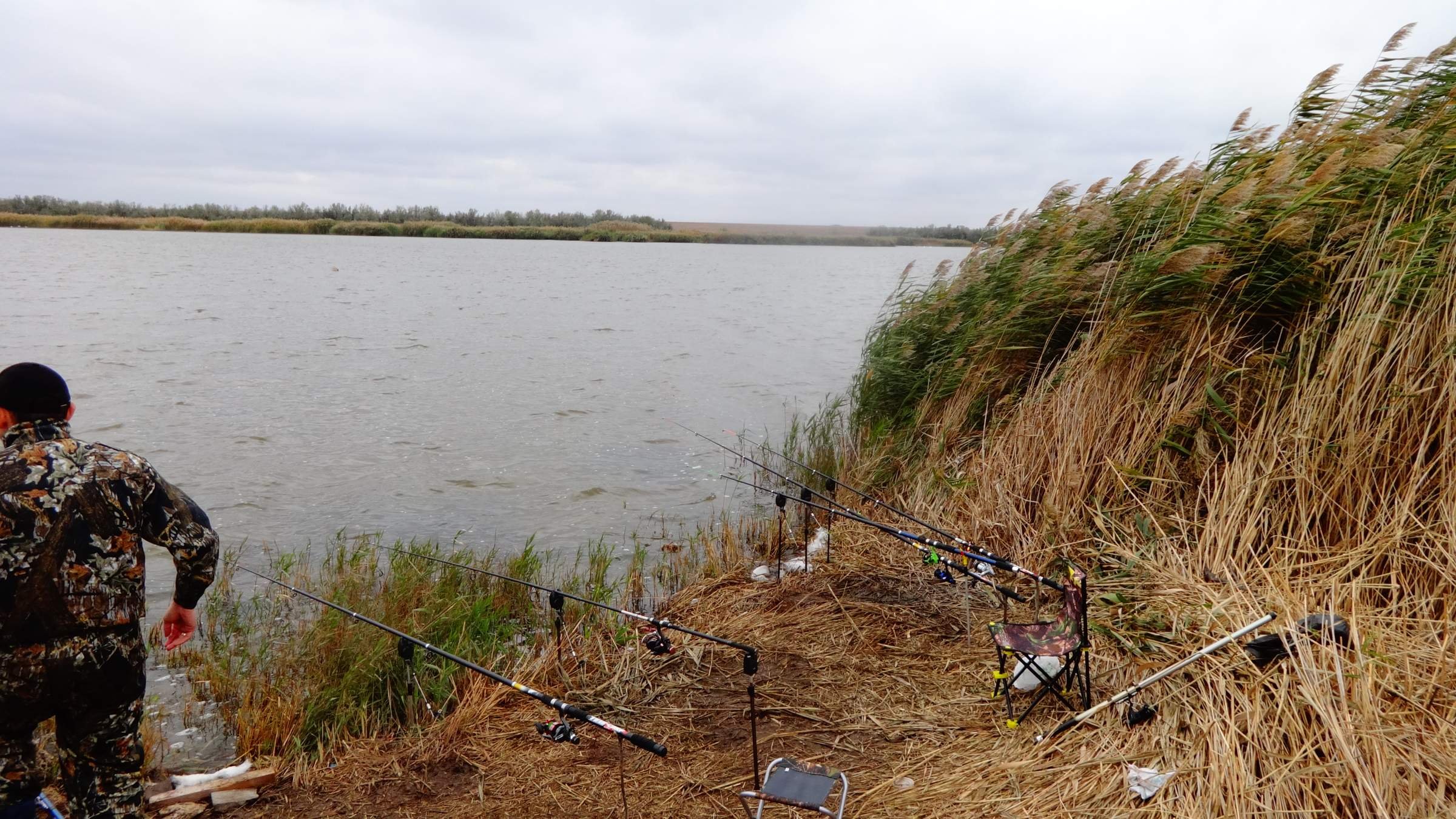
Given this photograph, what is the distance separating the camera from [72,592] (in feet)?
9.03

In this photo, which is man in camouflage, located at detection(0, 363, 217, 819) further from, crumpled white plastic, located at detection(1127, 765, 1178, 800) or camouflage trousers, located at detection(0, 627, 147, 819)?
crumpled white plastic, located at detection(1127, 765, 1178, 800)

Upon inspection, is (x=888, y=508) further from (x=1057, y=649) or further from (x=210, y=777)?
(x=210, y=777)

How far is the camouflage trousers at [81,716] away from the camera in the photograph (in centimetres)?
270

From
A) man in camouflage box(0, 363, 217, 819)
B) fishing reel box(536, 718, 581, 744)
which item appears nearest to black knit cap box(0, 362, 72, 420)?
man in camouflage box(0, 363, 217, 819)

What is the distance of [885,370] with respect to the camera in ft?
28.3

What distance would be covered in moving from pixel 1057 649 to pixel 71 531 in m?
3.47

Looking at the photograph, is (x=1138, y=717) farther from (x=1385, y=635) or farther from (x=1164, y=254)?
(x=1164, y=254)

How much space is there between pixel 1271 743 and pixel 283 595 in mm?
6115

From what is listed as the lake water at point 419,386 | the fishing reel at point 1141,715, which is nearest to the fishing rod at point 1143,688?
the fishing reel at point 1141,715

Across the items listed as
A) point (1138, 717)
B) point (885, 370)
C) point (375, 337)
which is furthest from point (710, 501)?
point (375, 337)

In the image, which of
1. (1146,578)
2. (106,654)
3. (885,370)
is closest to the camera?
(106,654)

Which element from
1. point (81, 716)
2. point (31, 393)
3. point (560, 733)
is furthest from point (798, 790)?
point (31, 393)

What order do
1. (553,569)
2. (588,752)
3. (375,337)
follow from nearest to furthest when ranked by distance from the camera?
(588,752) → (553,569) → (375,337)

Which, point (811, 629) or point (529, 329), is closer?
point (811, 629)
